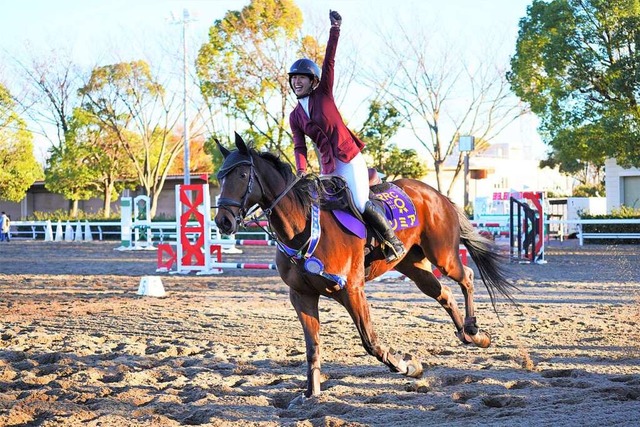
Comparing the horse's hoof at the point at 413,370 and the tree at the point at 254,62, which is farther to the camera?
the tree at the point at 254,62

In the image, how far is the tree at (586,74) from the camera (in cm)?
2319

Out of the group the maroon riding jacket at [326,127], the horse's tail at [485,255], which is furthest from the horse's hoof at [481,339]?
the maroon riding jacket at [326,127]

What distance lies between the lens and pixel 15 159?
4600 centimetres

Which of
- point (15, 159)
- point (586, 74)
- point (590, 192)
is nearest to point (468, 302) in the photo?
point (586, 74)

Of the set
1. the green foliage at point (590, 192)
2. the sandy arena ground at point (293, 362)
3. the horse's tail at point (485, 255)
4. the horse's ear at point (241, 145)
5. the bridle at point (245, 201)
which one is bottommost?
the sandy arena ground at point (293, 362)

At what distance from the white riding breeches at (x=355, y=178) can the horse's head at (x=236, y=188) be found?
0.85m

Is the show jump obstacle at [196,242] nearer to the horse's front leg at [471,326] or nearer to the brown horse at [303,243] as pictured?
the horse's front leg at [471,326]

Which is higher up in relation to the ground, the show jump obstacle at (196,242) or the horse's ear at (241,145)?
the horse's ear at (241,145)

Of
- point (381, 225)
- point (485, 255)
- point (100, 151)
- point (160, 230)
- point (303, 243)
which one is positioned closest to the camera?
point (303, 243)

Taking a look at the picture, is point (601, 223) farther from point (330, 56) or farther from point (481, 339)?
point (330, 56)

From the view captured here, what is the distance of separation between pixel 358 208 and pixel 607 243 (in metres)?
22.3

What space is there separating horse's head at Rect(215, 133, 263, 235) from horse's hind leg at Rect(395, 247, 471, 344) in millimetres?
2293

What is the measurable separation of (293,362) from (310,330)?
1.20 metres

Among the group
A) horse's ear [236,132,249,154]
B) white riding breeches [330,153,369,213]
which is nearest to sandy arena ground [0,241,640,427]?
white riding breeches [330,153,369,213]
